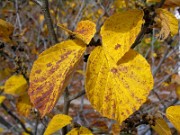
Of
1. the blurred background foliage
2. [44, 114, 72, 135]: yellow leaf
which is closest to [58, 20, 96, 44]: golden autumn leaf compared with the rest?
the blurred background foliage

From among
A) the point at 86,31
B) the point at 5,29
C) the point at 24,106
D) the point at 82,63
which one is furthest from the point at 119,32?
the point at 82,63

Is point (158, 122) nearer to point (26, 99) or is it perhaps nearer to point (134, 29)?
point (134, 29)

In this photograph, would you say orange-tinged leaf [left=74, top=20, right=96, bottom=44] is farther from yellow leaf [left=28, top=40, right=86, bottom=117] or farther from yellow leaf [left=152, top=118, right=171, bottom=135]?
yellow leaf [left=152, top=118, right=171, bottom=135]

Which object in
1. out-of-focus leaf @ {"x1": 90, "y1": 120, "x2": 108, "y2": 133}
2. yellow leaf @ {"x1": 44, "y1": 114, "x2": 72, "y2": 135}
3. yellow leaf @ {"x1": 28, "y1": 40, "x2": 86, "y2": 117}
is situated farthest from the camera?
Answer: out-of-focus leaf @ {"x1": 90, "y1": 120, "x2": 108, "y2": 133}

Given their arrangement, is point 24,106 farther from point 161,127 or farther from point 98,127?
point 161,127

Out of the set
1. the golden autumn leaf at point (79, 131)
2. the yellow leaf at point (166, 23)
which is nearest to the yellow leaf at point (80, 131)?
the golden autumn leaf at point (79, 131)

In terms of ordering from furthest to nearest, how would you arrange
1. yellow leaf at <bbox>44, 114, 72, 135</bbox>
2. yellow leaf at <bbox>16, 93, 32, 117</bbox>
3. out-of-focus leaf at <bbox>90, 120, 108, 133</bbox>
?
yellow leaf at <bbox>16, 93, 32, 117</bbox> → out-of-focus leaf at <bbox>90, 120, 108, 133</bbox> → yellow leaf at <bbox>44, 114, 72, 135</bbox>
